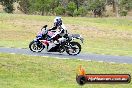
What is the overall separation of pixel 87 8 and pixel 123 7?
9030mm

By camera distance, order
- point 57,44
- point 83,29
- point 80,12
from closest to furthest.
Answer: point 57,44, point 83,29, point 80,12

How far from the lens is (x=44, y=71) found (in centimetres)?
1495

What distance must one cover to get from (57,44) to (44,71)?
220 inches

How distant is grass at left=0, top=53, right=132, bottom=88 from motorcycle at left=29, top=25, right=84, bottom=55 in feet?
7.63

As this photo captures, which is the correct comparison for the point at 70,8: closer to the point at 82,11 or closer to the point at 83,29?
the point at 82,11

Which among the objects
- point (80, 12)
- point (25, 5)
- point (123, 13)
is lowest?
point (123, 13)

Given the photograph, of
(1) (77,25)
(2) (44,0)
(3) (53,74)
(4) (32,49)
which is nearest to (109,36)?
(1) (77,25)

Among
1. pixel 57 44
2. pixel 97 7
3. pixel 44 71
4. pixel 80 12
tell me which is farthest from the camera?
pixel 97 7

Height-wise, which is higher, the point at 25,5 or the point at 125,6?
the point at 25,5

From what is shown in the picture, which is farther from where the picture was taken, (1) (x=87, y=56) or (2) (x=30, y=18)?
(2) (x=30, y=18)

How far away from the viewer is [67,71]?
15227 mm

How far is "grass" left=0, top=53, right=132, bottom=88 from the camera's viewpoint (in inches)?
522

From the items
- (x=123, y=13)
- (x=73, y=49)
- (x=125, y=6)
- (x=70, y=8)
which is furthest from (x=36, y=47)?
(x=125, y=6)

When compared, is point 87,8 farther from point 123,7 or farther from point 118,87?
point 118,87
